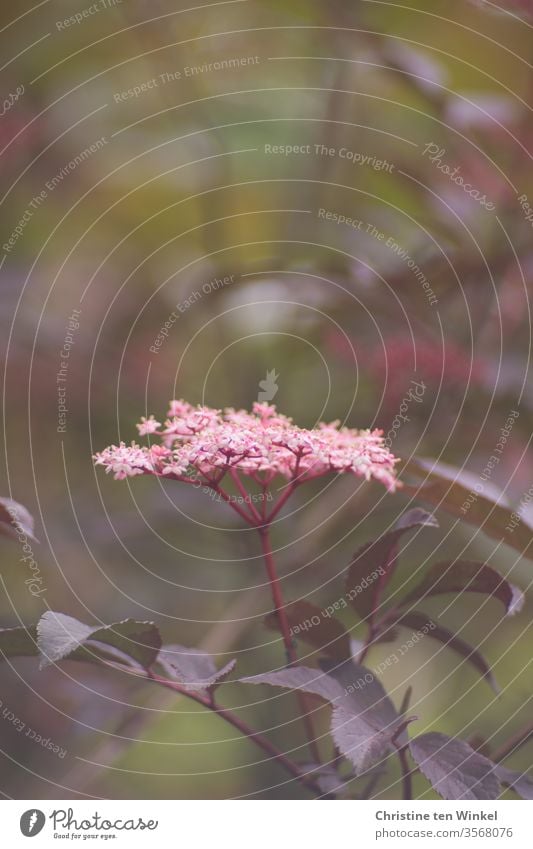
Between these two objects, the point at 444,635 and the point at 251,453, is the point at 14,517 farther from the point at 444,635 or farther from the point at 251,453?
the point at 444,635

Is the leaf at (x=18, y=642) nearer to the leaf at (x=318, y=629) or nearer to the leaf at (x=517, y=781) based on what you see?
the leaf at (x=318, y=629)

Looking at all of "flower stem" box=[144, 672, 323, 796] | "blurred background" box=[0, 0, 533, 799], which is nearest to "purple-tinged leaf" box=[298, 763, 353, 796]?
"flower stem" box=[144, 672, 323, 796]

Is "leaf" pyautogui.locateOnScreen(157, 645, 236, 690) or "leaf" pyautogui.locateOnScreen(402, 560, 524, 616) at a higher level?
"leaf" pyautogui.locateOnScreen(402, 560, 524, 616)

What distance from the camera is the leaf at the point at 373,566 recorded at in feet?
1.26

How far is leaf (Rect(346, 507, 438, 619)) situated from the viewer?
39 centimetres

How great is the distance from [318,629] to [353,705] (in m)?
0.04

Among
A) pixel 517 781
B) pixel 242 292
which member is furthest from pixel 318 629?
pixel 242 292

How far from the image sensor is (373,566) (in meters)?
0.39

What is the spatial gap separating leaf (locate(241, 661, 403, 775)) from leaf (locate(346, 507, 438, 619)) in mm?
40

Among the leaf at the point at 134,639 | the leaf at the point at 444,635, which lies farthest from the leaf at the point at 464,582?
the leaf at the point at 134,639

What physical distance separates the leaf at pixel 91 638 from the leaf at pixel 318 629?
60 mm

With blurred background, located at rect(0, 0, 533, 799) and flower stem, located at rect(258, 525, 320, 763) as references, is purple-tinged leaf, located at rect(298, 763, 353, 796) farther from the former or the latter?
blurred background, located at rect(0, 0, 533, 799)
